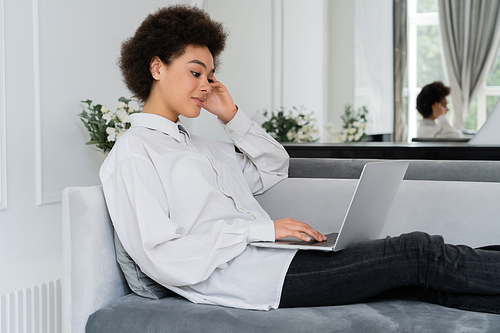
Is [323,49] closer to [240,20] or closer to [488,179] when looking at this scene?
[240,20]

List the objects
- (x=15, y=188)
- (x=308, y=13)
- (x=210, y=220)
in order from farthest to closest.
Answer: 1. (x=308, y=13)
2. (x=15, y=188)
3. (x=210, y=220)

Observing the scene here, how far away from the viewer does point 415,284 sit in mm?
1260

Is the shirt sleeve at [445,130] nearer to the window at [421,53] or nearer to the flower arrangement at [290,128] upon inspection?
the window at [421,53]

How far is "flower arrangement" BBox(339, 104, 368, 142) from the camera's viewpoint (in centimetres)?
458

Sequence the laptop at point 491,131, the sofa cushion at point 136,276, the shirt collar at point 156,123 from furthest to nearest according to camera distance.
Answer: the laptop at point 491,131
the shirt collar at point 156,123
the sofa cushion at point 136,276

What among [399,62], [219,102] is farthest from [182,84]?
[399,62]

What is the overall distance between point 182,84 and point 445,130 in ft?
11.6

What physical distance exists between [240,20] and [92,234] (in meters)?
3.60

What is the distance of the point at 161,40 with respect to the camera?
1.55 m

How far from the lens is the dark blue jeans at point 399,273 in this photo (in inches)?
46.8

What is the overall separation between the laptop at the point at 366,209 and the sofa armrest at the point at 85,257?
0.42 meters

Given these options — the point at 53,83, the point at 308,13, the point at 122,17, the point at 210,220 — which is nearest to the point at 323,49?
the point at 308,13

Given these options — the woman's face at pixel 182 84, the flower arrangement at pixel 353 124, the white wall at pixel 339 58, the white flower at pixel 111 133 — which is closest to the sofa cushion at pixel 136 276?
the woman's face at pixel 182 84

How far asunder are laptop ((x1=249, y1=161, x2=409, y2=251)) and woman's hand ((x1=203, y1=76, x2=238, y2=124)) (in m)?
0.62
